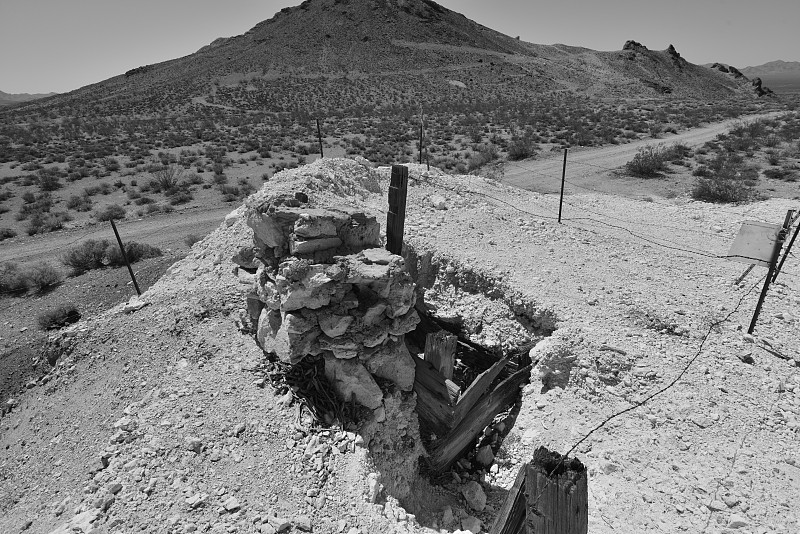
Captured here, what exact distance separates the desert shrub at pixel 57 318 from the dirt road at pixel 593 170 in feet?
54.0

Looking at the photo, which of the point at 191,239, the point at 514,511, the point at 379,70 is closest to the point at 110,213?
the point at 191,239

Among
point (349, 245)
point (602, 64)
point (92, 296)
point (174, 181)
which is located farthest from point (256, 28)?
point (349, 245)

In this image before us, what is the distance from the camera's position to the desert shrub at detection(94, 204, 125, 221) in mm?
17831

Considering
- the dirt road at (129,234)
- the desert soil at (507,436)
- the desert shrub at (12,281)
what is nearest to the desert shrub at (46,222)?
the dirt road at (129,234)

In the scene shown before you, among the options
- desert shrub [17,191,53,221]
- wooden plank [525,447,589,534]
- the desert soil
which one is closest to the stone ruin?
the desert soil

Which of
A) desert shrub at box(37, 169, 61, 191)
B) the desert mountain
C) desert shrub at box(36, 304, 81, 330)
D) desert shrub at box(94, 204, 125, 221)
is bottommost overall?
desert shrub at box(36, 304, 81, 330)

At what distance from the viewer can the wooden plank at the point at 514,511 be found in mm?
Result: 2762

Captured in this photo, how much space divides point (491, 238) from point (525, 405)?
4.16m

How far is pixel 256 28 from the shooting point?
9894 cm

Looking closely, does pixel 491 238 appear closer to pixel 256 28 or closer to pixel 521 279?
pixel 521 279

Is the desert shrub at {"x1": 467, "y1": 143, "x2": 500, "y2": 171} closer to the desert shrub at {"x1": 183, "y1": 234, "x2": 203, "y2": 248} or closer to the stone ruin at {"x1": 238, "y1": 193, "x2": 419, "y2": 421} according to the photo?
the desert shrub at {"x1": 183, "y1": 234, "x2": 203, "y2": 248}

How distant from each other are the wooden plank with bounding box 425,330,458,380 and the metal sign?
15.1 ft

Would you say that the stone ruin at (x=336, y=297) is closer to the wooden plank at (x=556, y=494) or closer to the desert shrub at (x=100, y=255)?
the wooden plank at (x=556, y=494)

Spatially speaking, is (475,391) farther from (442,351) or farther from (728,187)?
(728,187)
